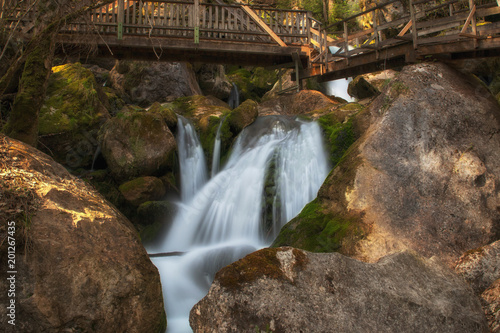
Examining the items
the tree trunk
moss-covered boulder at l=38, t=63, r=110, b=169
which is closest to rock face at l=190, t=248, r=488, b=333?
the tree trunk

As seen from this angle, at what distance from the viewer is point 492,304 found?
3.92 m

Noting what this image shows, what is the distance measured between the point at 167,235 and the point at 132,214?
116cm

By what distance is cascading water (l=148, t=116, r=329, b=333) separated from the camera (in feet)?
22.4

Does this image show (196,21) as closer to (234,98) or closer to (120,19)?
(120,19)

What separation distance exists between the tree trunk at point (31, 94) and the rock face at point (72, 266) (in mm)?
2326

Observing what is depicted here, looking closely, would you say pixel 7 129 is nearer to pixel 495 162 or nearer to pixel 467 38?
pixel 495 162

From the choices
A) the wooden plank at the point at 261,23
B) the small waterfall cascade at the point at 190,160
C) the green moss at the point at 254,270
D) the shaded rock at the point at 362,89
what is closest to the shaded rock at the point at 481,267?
the green moss at the point at 254,270

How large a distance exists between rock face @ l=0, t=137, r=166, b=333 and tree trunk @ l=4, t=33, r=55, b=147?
233 centimetres

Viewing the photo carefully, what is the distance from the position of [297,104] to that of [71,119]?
8.16m

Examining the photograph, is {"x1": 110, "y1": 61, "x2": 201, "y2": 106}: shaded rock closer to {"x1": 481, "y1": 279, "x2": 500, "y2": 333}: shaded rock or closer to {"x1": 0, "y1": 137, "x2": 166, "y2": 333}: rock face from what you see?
{"x1": 0, "y1": 137, "x2": 166, "y2": 333}: rock face

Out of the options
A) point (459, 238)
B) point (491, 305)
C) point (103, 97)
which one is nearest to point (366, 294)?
point (491, 305)

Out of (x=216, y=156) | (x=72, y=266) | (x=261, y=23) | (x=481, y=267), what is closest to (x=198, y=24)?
(x=261, y=23)

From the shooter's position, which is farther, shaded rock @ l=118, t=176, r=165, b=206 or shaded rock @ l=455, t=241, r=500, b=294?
shaded rock @ l=118, t=176, r=165, b=206

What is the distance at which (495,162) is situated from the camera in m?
6.31
